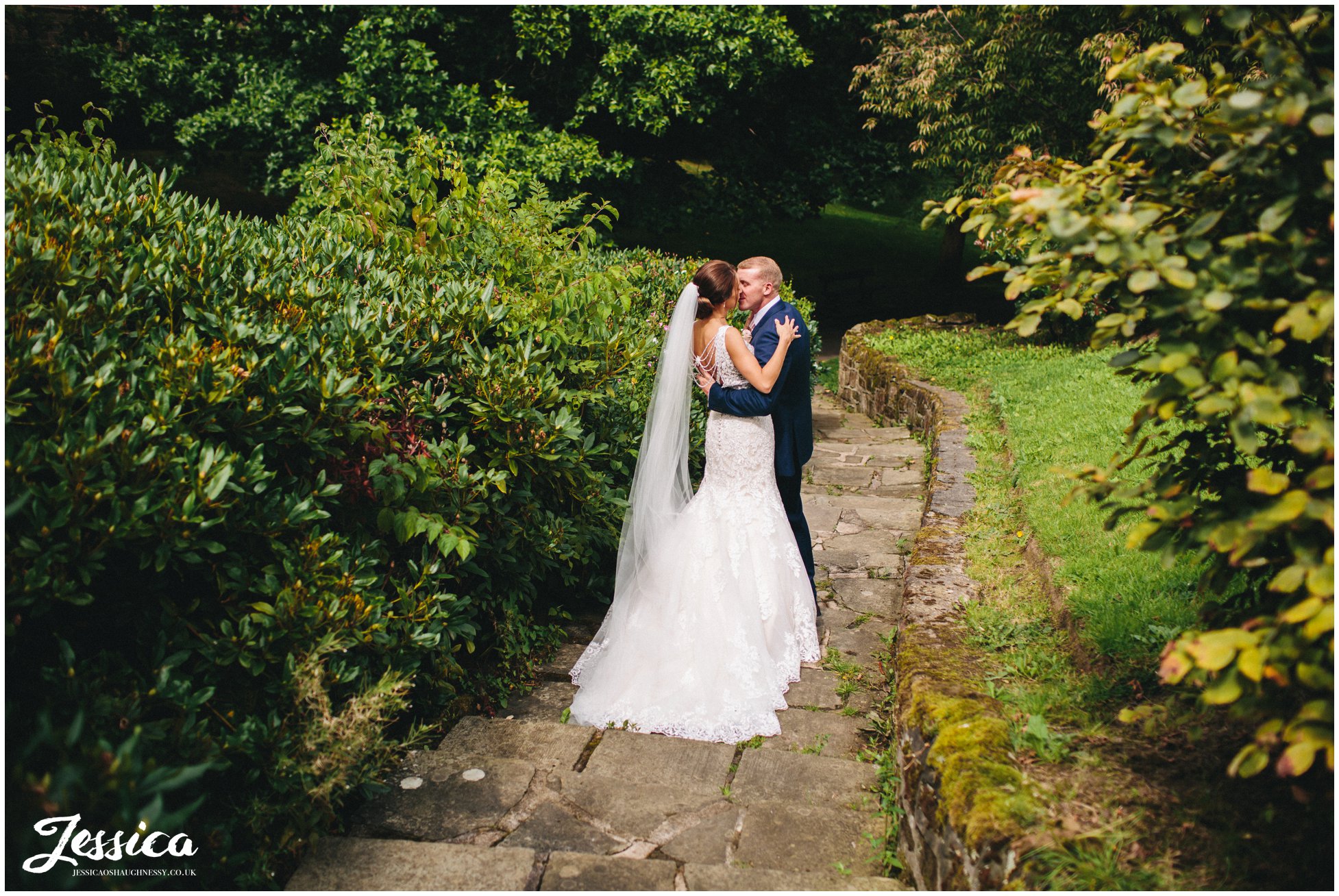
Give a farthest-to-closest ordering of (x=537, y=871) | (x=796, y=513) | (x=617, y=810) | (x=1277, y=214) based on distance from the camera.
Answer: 1. (x=796, y=513)
2. (x=617, y=810)
3. (x=537, y=871)
4. (x=1277, y=214)

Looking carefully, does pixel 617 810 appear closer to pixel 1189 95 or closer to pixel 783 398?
pixel 783 398

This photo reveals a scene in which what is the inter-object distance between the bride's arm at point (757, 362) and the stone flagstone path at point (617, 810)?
4.99ft

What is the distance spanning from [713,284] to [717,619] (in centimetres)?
178

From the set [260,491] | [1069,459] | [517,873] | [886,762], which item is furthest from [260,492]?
[1069,459]

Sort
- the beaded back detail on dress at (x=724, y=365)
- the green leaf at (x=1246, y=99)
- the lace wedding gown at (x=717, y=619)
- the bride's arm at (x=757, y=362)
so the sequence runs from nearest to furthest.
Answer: the green leaf at (x=1246, y=99), the lace wedding gown at (x=717, y=619), the bride's arm at (x=757, y=362), the beaded back detail on dress at (x=724, y=365)

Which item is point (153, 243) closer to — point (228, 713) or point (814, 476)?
point (228, 713)

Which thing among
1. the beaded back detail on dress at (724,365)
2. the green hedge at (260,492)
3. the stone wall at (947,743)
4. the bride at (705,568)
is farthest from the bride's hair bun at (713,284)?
the stone wall at (947,743)

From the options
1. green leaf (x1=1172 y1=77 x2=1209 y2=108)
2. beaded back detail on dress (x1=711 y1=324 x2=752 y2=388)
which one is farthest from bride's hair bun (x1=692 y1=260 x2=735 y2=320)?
green leaf (x1=1172 y1=77 x2=1209 y2=108)

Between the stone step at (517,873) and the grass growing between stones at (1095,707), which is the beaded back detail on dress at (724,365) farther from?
the stone step at (517,873)

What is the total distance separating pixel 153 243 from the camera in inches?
141

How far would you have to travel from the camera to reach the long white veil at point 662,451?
16.7ft

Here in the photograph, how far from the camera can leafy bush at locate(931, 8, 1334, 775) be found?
6.52 ft

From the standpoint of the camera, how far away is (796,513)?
17.5ft

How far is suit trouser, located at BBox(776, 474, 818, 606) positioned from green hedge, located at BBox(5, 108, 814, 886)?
3.31 feet
